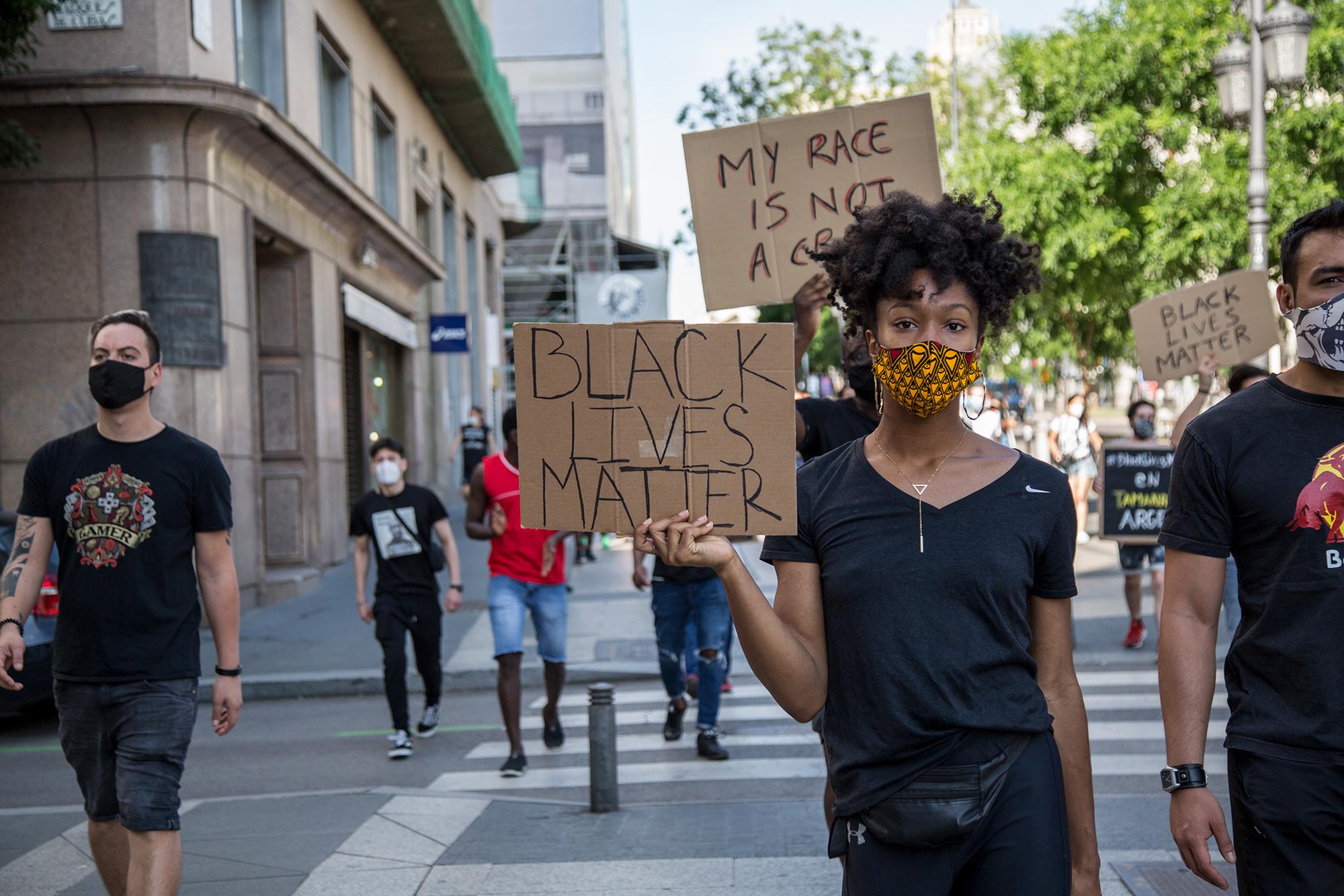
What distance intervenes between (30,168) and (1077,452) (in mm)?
11604

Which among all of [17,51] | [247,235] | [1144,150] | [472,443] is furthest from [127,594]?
[1144,150]

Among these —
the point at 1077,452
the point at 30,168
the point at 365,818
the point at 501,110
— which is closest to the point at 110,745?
the point at 365,818

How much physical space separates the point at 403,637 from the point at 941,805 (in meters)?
6.18

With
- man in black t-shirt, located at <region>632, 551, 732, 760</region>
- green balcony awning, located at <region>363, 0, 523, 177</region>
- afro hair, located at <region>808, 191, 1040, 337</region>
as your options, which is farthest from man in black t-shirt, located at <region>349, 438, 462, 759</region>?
green balcony awning, located at <region>363, 0, 523, 177</region>

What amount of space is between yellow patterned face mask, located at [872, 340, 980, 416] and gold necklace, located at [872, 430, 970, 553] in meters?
0.12

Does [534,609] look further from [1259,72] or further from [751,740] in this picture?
[1259,72]

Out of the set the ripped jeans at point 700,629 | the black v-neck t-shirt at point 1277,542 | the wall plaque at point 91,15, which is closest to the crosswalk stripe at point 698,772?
the ripped jeans at point 700,629

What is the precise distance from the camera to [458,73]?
81.1ft

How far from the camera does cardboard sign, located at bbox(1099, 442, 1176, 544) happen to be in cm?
1081

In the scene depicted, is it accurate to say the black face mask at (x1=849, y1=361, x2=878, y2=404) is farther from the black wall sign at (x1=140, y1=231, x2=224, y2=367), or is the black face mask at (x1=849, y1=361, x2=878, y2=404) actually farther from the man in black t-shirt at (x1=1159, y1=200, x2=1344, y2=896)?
the black wall sign at (x1=140, y1=231, x2=224, y2=367)

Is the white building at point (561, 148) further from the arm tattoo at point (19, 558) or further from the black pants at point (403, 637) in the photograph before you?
the arm tattoo at point (19, 558)

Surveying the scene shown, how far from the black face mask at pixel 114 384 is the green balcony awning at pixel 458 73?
57.3 feet

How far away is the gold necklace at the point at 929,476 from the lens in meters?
2.60

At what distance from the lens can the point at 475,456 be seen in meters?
21.8
